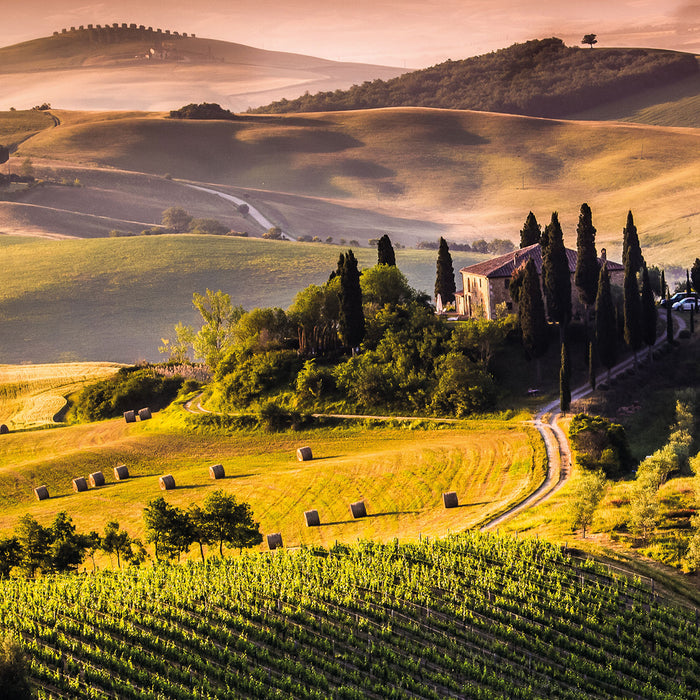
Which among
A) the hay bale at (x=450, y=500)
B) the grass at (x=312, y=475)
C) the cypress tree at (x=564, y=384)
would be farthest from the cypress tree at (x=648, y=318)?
the hay bale at (x=450, y=500)

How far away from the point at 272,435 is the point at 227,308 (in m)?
41.0

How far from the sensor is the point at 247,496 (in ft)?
203

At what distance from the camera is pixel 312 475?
64.1 metres

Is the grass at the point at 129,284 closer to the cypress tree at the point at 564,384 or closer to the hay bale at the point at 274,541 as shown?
the cypress tree at the point at 564,384

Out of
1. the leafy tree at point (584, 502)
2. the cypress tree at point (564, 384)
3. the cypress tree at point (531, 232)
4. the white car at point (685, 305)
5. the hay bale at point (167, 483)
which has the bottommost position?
the hay bale at point (167, 483)

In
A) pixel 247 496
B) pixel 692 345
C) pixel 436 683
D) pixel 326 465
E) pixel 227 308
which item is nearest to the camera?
pixel 436 683

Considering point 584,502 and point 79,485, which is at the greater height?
point 584,502

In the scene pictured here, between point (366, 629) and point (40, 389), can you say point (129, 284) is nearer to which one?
point (40, 389)

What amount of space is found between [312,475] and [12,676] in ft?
127

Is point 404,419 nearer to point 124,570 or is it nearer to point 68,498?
point 68,498

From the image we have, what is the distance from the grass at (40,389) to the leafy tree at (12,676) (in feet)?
230

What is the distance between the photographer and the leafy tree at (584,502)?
46.9 meters

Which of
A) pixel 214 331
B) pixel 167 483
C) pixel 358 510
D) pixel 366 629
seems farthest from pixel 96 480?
pixel 214 331

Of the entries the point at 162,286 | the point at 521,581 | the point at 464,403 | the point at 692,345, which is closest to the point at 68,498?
the point at 464,403
